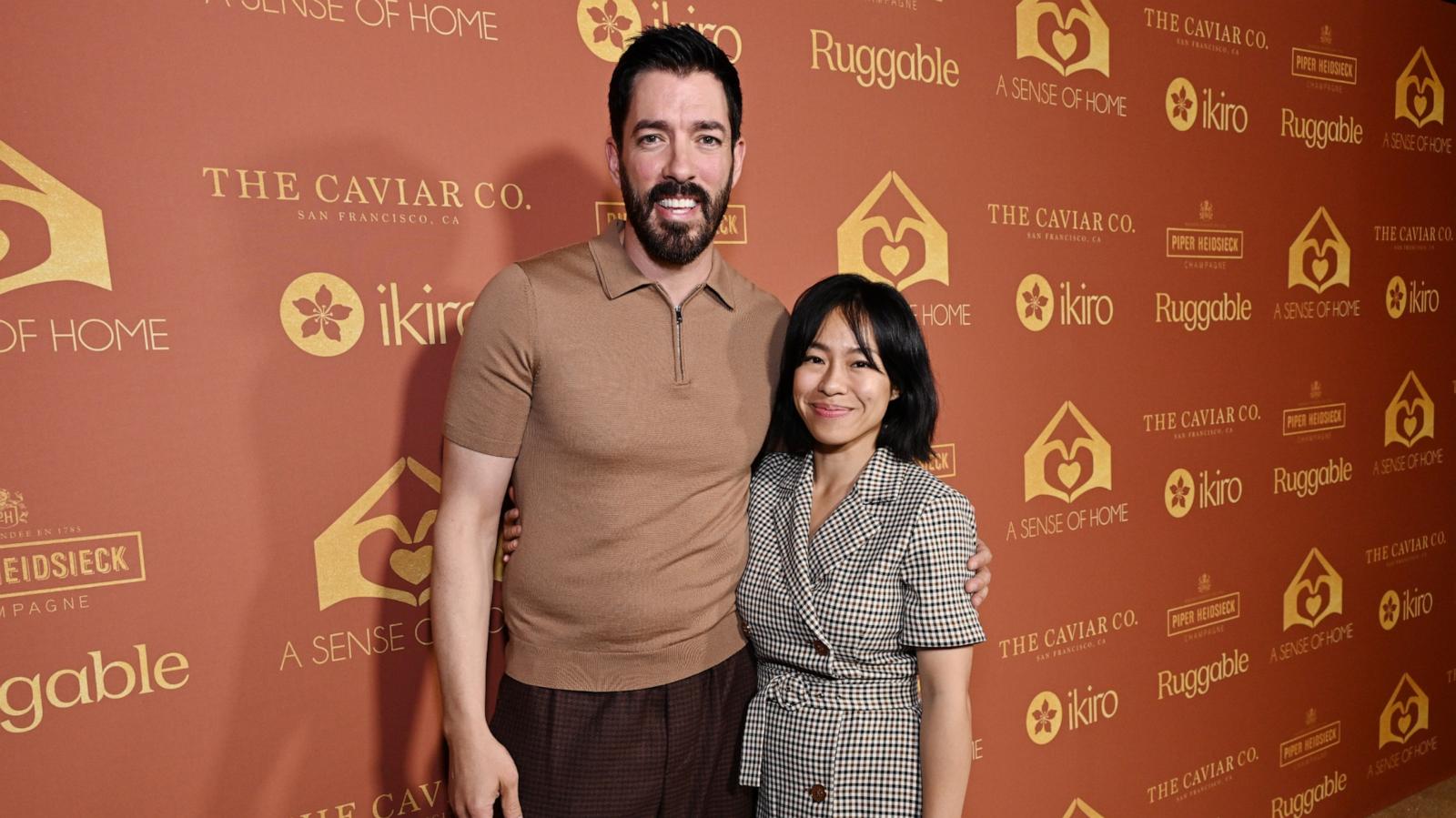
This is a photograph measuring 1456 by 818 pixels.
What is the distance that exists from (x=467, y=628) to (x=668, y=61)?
88 cm

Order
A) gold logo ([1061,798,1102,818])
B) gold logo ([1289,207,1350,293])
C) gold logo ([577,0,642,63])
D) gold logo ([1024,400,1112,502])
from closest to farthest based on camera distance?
1. gold logo ([577,0,642,63])
2. gold logo ([1024,400,1112,502])
3. gold logo ([1061,798,1102,818])
4. gold logo ([1289,207,1350,293])

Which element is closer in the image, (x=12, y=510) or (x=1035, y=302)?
(x=12, y=510)

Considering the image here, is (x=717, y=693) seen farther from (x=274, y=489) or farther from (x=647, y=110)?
(x=647, y=110)

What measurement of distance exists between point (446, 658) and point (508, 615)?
15 centimetres

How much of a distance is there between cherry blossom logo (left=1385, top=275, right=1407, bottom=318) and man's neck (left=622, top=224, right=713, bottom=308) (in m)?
2.47

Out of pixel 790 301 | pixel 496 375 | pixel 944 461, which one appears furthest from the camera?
pixel 944 461

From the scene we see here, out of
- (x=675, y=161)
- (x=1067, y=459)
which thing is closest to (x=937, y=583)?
(x=675, y=161)

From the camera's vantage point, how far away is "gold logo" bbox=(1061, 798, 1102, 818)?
90.7 inches

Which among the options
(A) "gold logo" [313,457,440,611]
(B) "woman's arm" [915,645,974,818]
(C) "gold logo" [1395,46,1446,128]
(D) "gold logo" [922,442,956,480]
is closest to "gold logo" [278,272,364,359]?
(A) "gold logo" [313,457,440,611]

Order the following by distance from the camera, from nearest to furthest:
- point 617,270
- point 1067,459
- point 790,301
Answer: point 617,270 < point 790,301 < point 1067,459

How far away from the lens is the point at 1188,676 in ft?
8.13

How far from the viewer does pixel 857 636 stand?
1.34 meters

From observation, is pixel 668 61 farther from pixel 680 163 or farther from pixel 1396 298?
pixel 1396 298

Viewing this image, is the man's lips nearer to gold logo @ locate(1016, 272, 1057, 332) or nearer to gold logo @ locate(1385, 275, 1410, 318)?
gold logo @ locate(1016, 272, 1057, 332)
